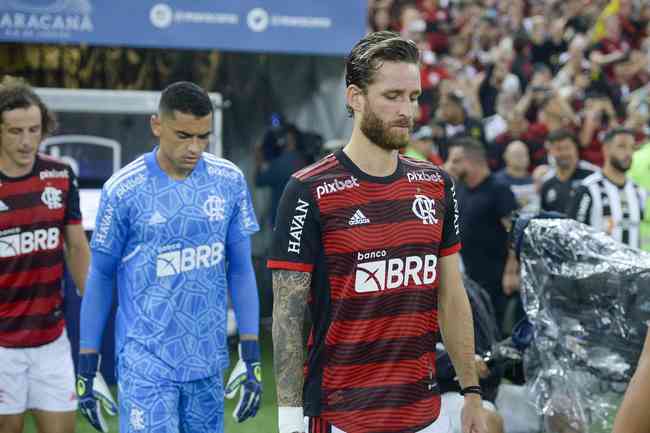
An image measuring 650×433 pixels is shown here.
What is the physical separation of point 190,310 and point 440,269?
1.38 metres

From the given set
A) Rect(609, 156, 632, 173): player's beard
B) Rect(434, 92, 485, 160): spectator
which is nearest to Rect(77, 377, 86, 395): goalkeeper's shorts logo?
Rect(609, 156, 632, 173): player's beard

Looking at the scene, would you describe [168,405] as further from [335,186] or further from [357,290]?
[335,186]

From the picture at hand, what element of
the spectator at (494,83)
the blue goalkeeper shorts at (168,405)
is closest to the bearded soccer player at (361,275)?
the blue goalkeeper shorts at (168,405)

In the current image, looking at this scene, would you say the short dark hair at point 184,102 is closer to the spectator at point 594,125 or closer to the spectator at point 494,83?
the spectator at point 594,125

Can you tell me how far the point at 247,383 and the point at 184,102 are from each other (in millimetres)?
1242

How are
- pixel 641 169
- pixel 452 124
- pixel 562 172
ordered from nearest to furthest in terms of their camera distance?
1. pixel 641 169
2. pixel 562 172
3. pixel 452 124

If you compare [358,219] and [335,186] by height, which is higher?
[335,186]

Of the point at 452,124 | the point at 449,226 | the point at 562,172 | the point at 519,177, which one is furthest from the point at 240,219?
the point at 452,124

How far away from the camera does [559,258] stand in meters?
6.07

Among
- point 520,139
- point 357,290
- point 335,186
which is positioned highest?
point 520,139

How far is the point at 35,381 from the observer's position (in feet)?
18.5

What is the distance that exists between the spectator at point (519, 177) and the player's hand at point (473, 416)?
6.48 meters

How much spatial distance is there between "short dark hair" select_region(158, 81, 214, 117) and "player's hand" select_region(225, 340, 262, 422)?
1.03 meters

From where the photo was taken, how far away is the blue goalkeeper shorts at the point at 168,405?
4.68 metres
